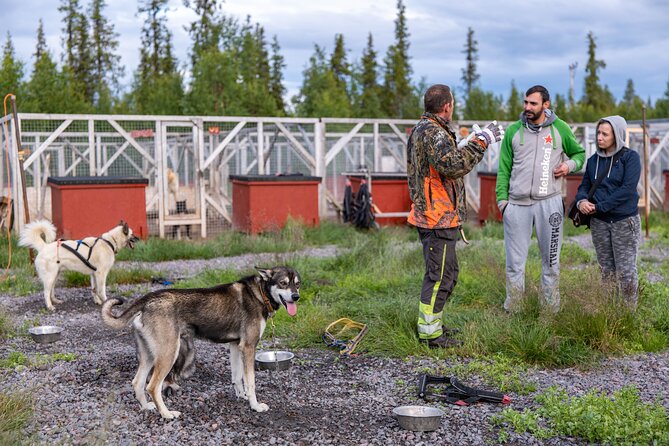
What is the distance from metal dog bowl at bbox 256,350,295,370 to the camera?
556 centimetres

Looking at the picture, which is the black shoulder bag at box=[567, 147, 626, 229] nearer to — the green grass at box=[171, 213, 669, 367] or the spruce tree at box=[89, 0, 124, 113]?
the green grass at box=[171, 213, 669, 367]

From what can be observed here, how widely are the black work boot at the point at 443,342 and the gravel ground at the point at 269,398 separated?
215 millimetres

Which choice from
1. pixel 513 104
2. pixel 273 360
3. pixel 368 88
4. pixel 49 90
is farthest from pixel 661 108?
pixel 273 360

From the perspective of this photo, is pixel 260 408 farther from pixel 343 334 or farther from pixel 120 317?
pixel 343 334

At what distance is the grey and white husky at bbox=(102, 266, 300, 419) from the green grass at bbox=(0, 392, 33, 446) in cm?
64

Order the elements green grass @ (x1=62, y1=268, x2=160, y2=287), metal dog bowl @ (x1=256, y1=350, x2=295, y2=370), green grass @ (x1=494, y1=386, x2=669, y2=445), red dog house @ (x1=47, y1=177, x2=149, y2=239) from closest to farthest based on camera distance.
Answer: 1. green grass @ (x1=494, y1=386, x2=669, y2=445)
2. metal dog bowl @ (x1=256, y1=350, x2=295, y2=370)
3. green grass @ (x1=62, y1=268, x2=160, y2=287)
4. red dog house @ (x1=47, y1=177, x2=149, y2=239)

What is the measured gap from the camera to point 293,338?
21.3ft

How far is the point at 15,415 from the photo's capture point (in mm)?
4246

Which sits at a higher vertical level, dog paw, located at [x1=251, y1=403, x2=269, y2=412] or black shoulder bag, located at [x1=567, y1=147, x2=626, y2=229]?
black shoulder bag, located at [x1=567, y1=147, x2=626, y2=229]

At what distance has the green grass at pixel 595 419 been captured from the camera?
397cm

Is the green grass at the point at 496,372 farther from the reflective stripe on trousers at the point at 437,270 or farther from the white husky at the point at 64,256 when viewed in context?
the white husky at the point at 64,256

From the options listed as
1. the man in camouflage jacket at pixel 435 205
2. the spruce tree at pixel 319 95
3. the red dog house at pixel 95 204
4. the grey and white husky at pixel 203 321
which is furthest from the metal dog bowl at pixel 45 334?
the spruce tree at pixel 319 95

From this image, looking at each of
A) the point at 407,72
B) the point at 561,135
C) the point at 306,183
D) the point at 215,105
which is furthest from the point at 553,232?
the point at 407,72

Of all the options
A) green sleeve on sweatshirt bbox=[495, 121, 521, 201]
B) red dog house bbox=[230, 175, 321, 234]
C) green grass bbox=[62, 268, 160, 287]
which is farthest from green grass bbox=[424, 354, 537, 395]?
red dog house bbox=[230, 175, 321, 234]
